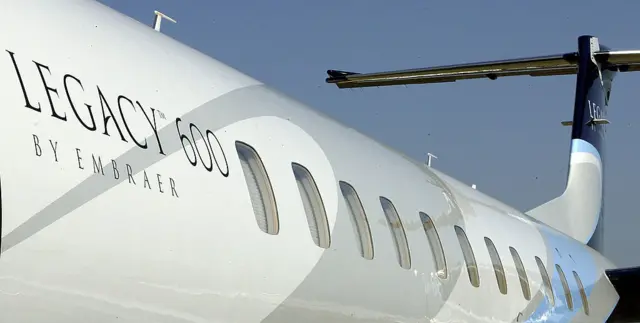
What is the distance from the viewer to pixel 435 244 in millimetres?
7344

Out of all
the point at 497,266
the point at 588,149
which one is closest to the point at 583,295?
the point at 497,266

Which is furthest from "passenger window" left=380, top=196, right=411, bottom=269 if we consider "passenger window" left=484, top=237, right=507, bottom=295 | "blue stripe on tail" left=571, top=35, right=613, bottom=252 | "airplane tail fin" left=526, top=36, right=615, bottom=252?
"blue stripe on tail" left=571, top=35, right=613, bottom=252

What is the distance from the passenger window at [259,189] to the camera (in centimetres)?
498

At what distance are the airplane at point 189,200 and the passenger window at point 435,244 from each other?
0.01m

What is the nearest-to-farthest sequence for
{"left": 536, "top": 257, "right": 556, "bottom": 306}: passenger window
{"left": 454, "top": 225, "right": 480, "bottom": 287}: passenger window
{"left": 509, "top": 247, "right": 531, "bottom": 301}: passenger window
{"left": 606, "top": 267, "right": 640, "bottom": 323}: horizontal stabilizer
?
{"left": 454, "top": 225, "right": 480, "bottom": 287}: passenger window, {"left": 509, "top": 247, "right": 531, "bottom": 301}: passenger window, {"left": 536, "top": 257, "right": 556, "bottom": 306}: passenger window, {"left": 606, "top": 267, "right": 640, "bottom": 323}: horizontal stabilizer

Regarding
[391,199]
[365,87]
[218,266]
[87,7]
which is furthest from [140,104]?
[365,87]

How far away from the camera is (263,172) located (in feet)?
16.9

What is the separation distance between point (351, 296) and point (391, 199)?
119 centimetres

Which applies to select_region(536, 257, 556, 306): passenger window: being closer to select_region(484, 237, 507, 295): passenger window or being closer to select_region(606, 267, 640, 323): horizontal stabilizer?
select_region(484, 237, 507, 295): passenger window

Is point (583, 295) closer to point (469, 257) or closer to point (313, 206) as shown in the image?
point (469, 257)

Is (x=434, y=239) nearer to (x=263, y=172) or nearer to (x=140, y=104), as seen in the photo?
(x=263, y=172)

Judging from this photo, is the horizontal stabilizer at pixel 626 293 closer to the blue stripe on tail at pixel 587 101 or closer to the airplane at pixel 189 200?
the blue stripe on tail at pixel 587 101

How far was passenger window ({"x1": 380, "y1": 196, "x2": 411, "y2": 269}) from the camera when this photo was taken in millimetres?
6586

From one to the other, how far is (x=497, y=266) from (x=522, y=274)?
0.73m
